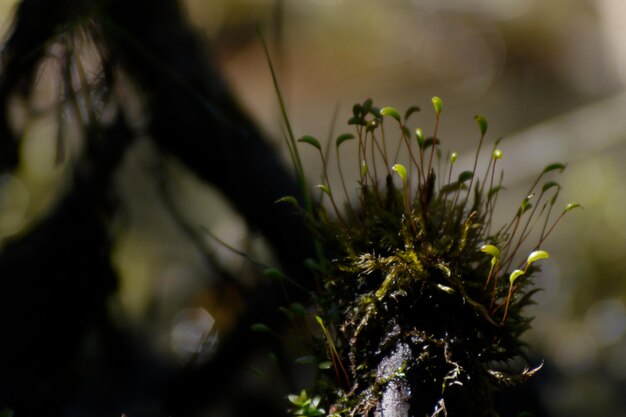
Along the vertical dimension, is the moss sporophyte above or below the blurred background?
above

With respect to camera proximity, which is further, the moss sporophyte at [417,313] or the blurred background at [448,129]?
the blurred background at [448,129]

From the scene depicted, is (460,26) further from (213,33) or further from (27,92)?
(27,92)

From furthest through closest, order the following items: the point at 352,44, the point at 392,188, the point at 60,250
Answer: the point at 352,44 → the point at 60,250 → the point at 392,188

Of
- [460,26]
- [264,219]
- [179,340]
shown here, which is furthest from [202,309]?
[460,26]

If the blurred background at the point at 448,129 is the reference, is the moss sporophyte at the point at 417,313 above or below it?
above

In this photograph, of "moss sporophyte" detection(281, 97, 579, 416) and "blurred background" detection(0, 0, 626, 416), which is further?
"blurred background" detection(0, 0, 626, 416)

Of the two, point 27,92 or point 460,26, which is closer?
point 27,92

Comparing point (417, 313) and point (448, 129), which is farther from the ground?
point (417, 313)

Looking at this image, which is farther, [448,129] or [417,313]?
[448,129]
